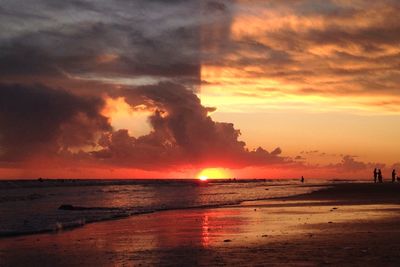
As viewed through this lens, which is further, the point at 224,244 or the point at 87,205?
the point at 87,205

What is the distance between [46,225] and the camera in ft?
95.0

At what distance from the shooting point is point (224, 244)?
18.5 meters

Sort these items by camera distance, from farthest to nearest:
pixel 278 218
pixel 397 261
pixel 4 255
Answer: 1. pixel 278 218
2. pixel 4 255
3. pixel 397 261

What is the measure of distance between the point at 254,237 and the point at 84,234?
8450 mm

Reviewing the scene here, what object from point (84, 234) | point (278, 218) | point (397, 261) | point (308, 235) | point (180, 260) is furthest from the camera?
point (278, 218)

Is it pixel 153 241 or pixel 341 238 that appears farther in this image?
pixel 153 241

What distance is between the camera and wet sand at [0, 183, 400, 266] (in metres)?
14.9

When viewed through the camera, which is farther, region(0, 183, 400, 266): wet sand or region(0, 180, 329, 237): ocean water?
region(0, 180, 329, 237): ocean water

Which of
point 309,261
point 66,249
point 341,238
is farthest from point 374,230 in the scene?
point 66,249

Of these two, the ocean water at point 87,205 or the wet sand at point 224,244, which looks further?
the ocean water at point 87,205

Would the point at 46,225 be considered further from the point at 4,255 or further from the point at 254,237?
the point at 254,237

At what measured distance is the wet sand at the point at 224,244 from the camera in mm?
14906

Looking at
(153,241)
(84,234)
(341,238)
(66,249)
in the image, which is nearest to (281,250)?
(341,238)

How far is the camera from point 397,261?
534 inches
